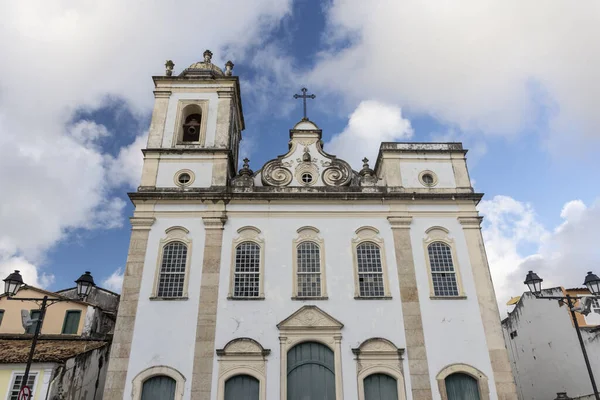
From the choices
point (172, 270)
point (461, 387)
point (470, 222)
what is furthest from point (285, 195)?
point (461, 387)

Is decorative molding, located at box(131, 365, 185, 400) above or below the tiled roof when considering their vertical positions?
below

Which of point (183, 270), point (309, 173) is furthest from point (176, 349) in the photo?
point (309, 173)

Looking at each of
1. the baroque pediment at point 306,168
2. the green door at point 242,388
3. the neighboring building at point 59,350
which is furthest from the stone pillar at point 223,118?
the neighboring building at point 59,350

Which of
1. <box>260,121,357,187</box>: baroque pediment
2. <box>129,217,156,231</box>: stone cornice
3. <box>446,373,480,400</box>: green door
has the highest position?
<box>260,121,357,187</box>: baroque pediment

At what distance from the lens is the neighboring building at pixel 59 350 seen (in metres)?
14.0

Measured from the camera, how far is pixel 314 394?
13.5 metres

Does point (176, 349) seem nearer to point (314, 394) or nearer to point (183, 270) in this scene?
point (183, 270)

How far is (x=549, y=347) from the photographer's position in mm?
20531

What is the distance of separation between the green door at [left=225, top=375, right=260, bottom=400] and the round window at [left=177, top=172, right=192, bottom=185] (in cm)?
695

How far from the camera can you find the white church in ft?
44.8

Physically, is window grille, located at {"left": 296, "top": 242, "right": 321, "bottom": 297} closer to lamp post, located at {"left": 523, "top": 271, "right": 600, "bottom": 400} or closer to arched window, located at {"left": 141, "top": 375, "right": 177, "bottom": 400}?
arched window, located at {"left": 141, "top": 375, "right": 177, "bottom": 400}

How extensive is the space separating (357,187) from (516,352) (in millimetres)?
13702

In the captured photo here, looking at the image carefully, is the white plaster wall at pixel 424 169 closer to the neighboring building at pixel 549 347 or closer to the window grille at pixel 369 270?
the window grille at pixel 369 270

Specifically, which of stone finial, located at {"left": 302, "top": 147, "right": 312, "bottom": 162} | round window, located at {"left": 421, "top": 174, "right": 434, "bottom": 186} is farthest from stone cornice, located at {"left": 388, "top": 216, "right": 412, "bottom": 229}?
stone finial, located at {"left": 302, "top": 147, "right": 312, "bottom": 162}
